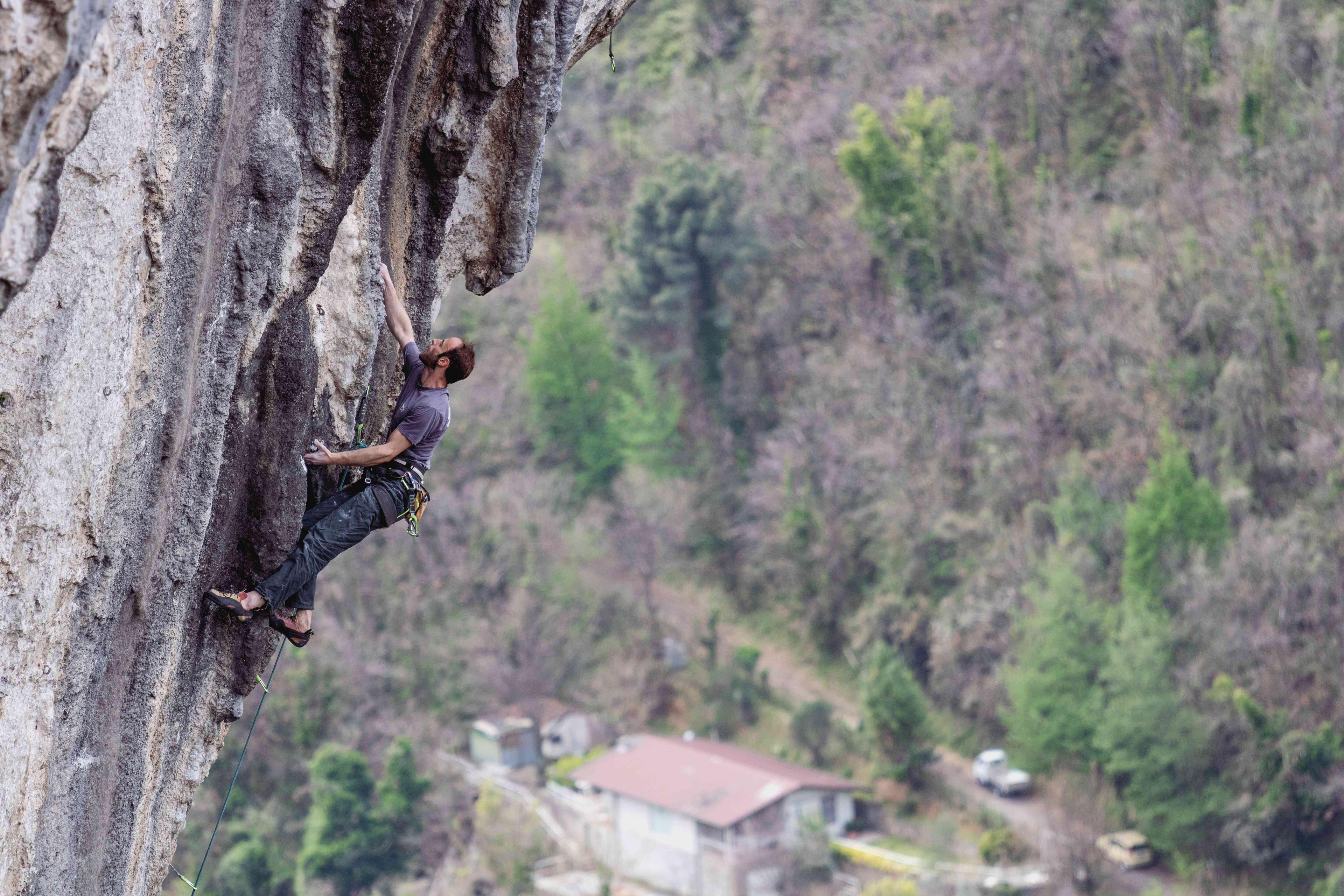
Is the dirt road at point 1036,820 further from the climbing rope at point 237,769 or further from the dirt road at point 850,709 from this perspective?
the climbing rope at point 237,769

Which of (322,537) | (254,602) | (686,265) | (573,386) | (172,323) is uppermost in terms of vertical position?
(686,265)

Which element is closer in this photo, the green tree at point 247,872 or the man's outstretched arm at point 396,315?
the man's outstretched arm at point 396,315

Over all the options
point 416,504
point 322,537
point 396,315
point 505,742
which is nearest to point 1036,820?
point 505,742

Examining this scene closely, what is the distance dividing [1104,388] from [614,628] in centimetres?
1385

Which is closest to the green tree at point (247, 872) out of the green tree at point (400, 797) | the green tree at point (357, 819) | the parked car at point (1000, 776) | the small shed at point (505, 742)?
the green tree at point (357, 819)

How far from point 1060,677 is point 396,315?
77.1 feet

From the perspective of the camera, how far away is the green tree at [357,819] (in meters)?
27.9

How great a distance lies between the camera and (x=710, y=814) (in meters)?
28.0

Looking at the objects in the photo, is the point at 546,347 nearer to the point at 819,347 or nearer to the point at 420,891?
the point at 819,347

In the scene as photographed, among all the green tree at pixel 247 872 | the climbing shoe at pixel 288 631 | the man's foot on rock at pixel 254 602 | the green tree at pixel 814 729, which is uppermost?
the man's foot on rock at pixel 254 602

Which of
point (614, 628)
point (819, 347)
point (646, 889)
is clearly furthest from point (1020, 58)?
point (646, 889)

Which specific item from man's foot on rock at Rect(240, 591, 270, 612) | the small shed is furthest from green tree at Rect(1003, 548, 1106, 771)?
man's foot on rock at Rect(240, 591, 270, 612)

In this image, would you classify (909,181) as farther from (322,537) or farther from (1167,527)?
(322,537)

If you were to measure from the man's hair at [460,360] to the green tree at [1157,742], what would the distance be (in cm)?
2253
